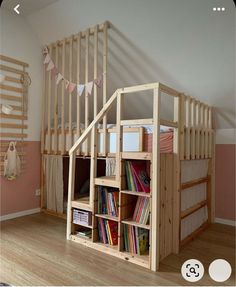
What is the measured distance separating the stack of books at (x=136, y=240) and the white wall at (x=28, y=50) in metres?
2.19

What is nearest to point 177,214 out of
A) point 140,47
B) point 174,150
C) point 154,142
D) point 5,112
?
point 174,150

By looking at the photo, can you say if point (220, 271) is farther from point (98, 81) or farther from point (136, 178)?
point (98, 81)

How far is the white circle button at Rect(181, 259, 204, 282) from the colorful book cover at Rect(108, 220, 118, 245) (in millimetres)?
691

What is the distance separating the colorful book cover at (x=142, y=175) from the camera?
91.0 inches

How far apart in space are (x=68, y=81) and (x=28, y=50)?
33.7 inches

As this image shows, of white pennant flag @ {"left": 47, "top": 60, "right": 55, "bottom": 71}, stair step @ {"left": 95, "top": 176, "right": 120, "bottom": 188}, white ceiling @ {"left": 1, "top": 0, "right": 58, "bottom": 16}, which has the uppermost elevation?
white ceiling @ {"left": 1, "top": 0, "right": 58, "bottom": 16}

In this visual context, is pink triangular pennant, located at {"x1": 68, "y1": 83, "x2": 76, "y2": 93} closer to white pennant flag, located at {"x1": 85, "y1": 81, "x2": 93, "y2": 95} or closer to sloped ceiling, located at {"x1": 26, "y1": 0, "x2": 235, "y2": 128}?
white pennant flag, located at {"x1": 85, "y1": 81, "x2": 93, "y2": 95}

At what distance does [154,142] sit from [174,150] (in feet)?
1.22

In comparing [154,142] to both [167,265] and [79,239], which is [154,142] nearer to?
[167,265]

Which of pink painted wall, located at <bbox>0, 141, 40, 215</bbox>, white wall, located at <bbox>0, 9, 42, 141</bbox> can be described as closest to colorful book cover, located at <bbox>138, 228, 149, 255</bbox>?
pink painted wall, located at <bbox>0, 141, 40, 215</bbox>

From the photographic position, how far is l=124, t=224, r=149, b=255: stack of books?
2303 mm

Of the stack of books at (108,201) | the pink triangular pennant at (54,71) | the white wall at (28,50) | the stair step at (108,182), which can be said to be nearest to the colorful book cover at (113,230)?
the stack of books at (108,201)

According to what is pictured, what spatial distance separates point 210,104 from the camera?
317 cm

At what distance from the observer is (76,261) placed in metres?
2.24
